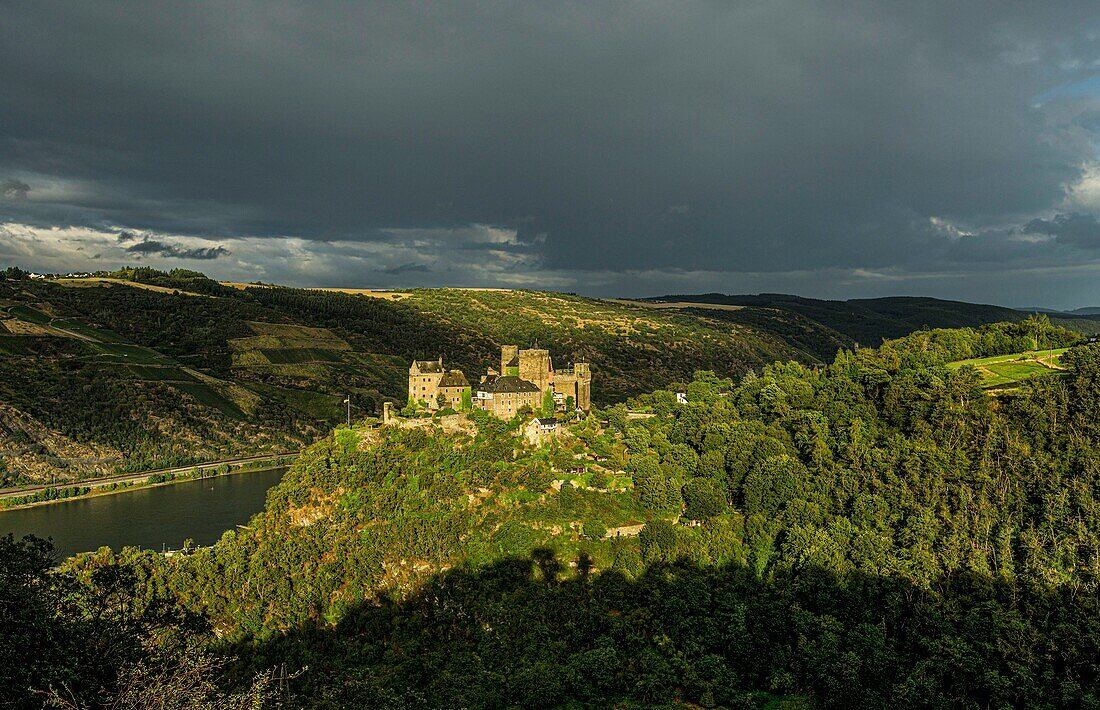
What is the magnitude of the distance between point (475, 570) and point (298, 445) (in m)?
99.7

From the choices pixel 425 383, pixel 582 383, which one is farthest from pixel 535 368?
pixel 425 383

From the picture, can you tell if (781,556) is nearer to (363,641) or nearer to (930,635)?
(930,635)

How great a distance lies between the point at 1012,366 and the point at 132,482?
123992mm

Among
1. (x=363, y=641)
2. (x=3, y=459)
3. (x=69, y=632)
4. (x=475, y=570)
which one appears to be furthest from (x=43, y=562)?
(x=3, y=459)

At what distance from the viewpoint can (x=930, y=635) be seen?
47281mm

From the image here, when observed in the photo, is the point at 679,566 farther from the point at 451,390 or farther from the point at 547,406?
the point at 451,390

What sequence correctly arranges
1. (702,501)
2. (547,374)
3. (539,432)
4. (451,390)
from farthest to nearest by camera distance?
(547,374) → (451,390) → (539,432) → (702,501)

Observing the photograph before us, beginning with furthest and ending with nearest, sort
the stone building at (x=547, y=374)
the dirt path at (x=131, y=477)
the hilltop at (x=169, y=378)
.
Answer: the hilltop at (x=169, y=378)
the dirt path at (x=131, y=477)
the stone building at (x=547, y=374)

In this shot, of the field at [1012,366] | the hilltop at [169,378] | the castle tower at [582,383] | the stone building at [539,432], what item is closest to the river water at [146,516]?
the hilltop at [169,378]

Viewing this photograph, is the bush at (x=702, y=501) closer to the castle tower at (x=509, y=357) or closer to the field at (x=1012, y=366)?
the castle tower at (x=509, y=357)

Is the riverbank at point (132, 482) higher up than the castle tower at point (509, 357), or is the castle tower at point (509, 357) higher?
the castle tower at point (509, 357)

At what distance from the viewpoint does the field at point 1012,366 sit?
71.9 meters

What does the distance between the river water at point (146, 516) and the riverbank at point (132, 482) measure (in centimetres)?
190

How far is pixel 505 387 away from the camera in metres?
69.1
